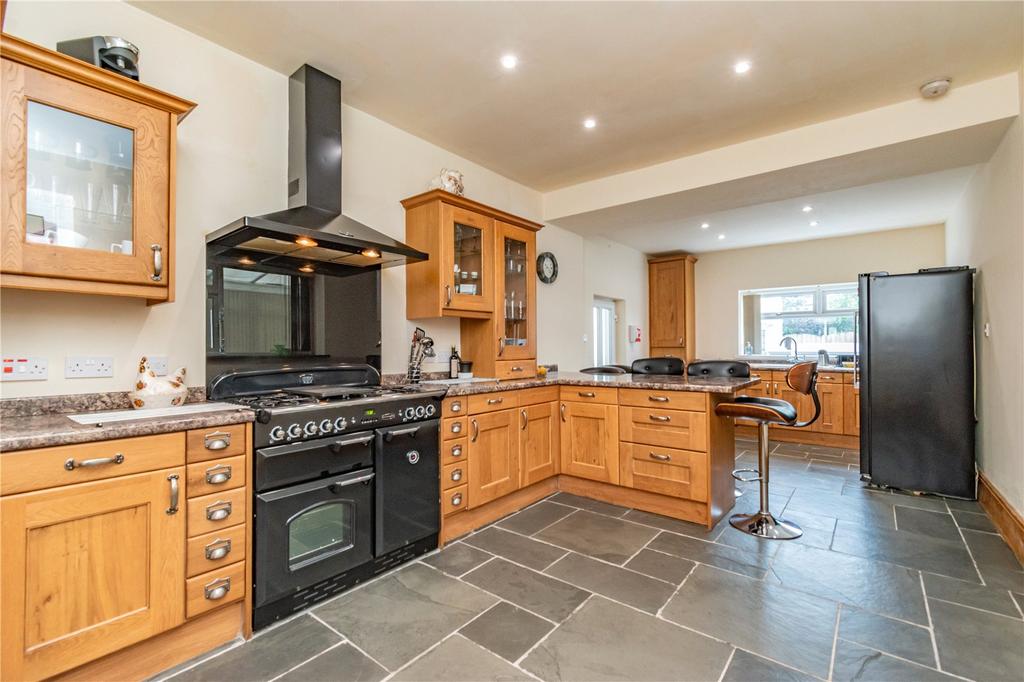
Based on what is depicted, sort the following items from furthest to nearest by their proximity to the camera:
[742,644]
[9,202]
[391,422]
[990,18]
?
[391,422] → [990,18] → [742,644] → [9,202]

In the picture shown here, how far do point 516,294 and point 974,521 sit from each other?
352cm

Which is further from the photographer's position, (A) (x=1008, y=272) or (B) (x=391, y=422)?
(A) (x=1008, y=272)

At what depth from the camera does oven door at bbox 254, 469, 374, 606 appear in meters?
1.91

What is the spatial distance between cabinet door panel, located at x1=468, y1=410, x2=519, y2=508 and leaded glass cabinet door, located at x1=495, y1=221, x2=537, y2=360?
67 centimetres

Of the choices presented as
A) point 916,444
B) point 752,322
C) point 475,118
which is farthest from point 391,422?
point 752,322

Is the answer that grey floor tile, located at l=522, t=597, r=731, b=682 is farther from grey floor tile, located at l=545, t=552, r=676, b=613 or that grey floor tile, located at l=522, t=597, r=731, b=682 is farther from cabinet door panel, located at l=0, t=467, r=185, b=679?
cabinet door panel, located at l=0, t=467, r=185, b=679

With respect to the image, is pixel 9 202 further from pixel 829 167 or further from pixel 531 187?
pixel 829 167

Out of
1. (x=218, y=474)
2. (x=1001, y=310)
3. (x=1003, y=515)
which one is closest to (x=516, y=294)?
(x=218, y=474)

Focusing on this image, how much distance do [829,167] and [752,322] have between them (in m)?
4.12

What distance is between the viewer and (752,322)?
23.5ft

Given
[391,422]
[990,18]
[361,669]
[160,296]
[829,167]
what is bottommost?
[361,669]

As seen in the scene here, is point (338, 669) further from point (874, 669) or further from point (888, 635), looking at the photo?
point (888, 635)

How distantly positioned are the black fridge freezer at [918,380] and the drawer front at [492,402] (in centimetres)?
304

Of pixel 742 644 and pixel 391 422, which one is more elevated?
pixel 391 422
